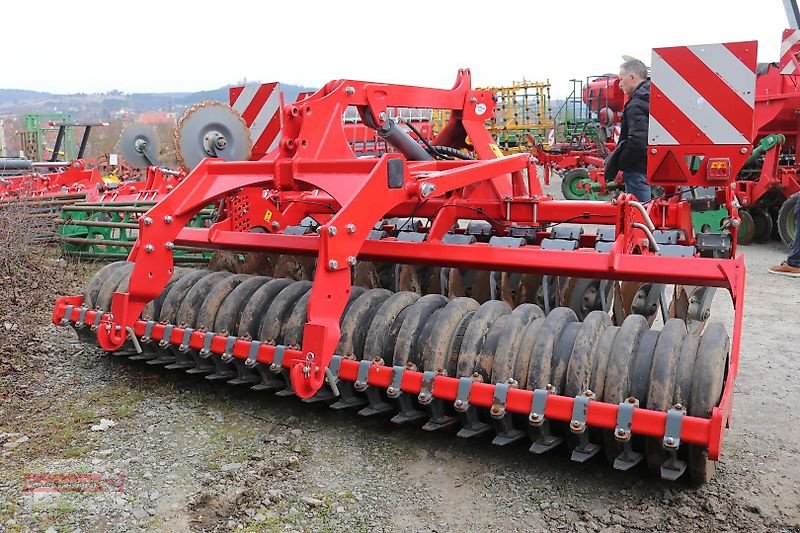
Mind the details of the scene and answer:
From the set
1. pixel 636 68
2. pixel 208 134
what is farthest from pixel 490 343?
pixel 208 134

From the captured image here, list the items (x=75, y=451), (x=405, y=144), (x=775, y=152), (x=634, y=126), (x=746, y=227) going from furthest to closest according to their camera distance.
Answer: (x=746, y=227)
(x=775, y=152)
(x=634, y=126)
(x=405, y=144)
(x=75, y=451)

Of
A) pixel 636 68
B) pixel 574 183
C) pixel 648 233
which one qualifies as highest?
pixel 636 68

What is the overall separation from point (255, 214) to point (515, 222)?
69.1 inches

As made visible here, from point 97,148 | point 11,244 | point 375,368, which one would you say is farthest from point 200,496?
point 97,148

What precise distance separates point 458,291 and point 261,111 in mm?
2842

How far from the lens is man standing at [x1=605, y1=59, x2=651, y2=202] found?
5.32 m

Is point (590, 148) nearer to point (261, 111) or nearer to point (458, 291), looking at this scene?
point (261, 111)

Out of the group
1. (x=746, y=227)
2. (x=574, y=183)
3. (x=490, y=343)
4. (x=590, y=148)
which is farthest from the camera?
(x=590, y=148)

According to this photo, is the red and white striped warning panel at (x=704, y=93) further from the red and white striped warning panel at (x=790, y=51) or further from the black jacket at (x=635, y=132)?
the red and white striped warning panel at (x=790, y=51)

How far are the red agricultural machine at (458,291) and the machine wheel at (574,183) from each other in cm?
915

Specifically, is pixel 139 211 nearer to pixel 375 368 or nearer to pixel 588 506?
pixel 375 368

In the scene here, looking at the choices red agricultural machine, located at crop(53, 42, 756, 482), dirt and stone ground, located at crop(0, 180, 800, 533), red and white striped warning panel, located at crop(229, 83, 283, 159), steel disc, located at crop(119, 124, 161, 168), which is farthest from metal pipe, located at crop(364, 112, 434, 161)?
steel disc, located at crop(119, 124, 161, 168)

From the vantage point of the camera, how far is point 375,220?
3.31 m

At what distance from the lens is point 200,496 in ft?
9.53
